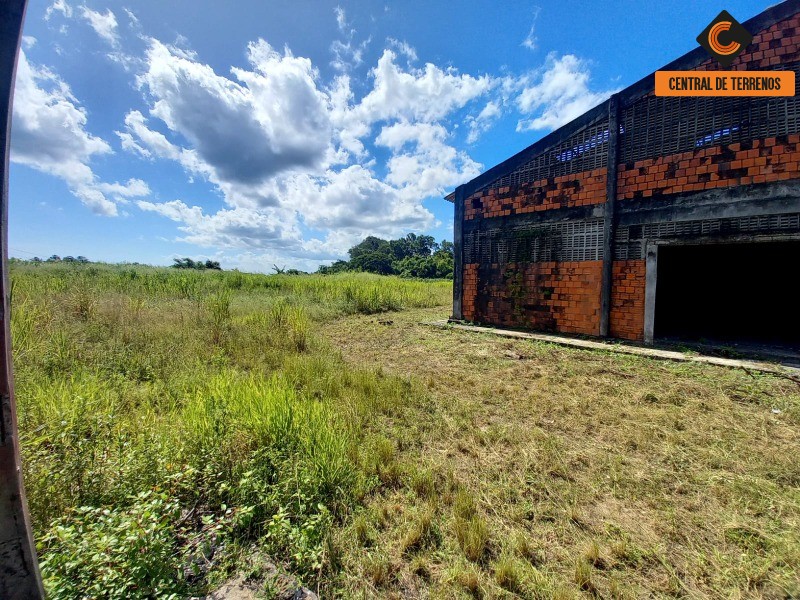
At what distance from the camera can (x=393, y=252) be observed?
5562 cm

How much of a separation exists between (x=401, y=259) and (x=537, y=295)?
157ft

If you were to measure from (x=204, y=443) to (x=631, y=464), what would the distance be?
327 centimetres

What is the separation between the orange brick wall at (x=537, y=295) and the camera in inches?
248

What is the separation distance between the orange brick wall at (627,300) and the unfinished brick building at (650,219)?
20 millimetres

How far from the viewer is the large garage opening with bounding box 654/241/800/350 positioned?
7277mm

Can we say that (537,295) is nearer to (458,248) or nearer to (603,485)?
(458,248)

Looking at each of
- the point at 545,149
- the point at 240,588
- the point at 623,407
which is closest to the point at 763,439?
the point at 623,407

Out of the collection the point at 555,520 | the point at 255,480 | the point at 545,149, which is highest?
the point at 545,149

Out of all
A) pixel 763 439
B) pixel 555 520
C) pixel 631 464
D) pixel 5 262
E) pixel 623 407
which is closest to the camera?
pixel 5 262

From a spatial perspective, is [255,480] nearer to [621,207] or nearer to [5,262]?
Answer: [5,262]

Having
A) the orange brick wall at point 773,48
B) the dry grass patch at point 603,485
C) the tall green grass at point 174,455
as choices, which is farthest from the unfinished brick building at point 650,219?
the tall green grass at point 174,455
